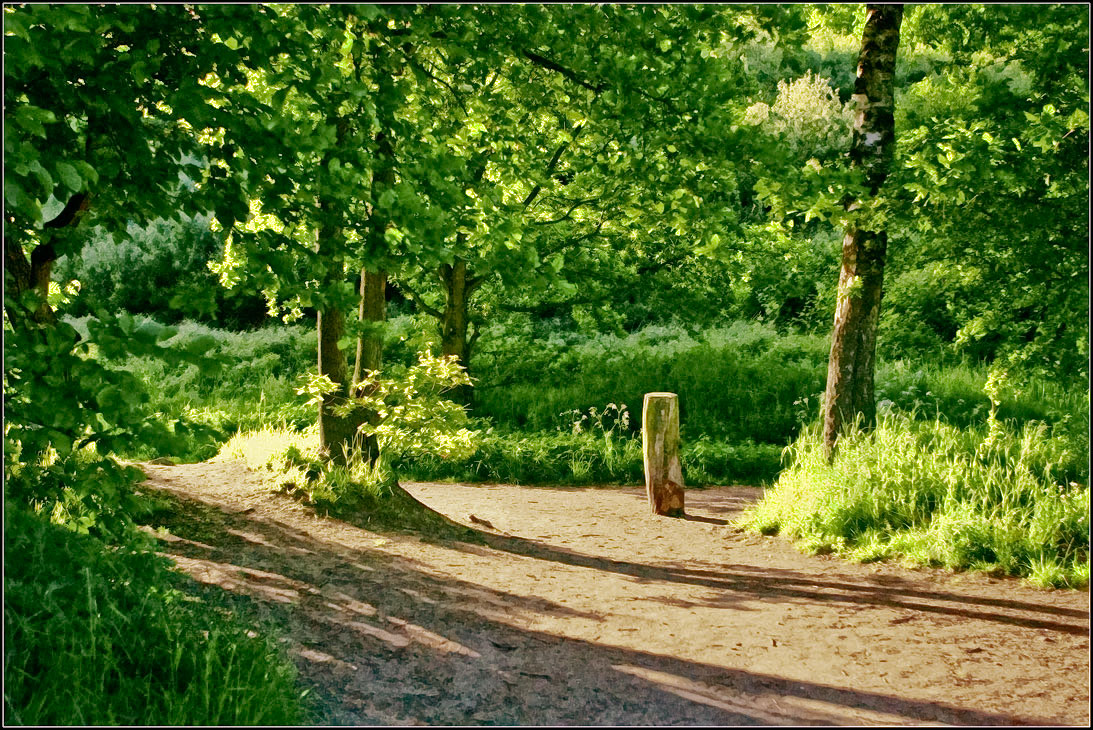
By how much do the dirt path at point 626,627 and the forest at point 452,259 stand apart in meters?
0.15

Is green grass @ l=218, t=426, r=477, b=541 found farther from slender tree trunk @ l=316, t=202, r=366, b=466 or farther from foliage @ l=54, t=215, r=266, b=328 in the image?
foliage @ l=54, t=215, r=266, b=328

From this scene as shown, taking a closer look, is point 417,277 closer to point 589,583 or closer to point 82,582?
point 589,583

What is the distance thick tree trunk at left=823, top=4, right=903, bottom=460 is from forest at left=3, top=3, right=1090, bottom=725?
3 centimetres

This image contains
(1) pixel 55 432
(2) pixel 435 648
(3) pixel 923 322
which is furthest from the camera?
(3) pixel 923 322

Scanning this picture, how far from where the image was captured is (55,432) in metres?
3.27

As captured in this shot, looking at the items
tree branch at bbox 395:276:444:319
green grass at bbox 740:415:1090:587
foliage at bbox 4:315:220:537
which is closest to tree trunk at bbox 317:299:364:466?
green grass at bbox 740:415:1090:587

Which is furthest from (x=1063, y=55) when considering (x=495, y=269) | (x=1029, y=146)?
(x=495, y=269)

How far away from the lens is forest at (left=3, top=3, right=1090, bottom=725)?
376 cm

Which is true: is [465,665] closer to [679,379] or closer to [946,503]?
[946,503]

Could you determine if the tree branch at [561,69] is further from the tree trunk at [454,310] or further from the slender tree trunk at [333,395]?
the tree trunk at [454,310]

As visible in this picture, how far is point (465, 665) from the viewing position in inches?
196

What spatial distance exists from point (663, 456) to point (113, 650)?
6634mm

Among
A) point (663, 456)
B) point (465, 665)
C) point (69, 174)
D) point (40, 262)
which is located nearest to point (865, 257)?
point (663, 456)

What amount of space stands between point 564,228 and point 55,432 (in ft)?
32.3
